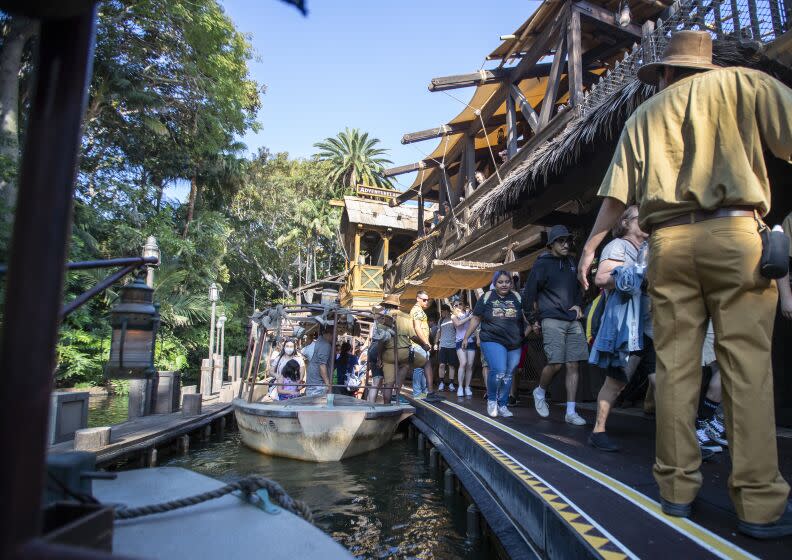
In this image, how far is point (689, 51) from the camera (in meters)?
2.76

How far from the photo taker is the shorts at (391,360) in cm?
948

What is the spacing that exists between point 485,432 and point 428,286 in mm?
7018

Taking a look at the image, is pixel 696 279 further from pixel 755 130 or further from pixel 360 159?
pixel 360 159

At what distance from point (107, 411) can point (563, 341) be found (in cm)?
1252

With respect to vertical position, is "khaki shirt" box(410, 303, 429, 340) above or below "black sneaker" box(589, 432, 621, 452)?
above

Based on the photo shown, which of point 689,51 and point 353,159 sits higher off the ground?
point 353,159

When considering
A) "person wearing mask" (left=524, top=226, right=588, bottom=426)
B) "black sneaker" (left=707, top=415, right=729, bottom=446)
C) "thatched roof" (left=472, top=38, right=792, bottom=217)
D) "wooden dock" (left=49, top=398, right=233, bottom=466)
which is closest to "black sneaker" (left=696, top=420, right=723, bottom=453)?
"black sneaker" (left=707, top=415, right=729, bottom=446)

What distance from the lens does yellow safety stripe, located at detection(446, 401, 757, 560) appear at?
198cm

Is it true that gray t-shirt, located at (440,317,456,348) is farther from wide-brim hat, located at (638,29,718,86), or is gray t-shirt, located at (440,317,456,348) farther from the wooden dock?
wide-brim hat, located at (638,29,718,86)

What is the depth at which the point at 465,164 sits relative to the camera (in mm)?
15023

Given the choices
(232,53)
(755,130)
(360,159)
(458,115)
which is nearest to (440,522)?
(755,130)

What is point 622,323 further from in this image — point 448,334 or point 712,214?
point 448,334

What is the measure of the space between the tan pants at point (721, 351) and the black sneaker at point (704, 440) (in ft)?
4.95

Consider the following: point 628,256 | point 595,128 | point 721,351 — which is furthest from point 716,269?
point 595,128
